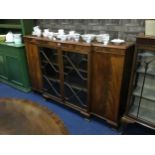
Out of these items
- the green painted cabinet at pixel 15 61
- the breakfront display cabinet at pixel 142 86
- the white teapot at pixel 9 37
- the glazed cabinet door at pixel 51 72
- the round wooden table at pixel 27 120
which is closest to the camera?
the round wooden table at pixel 27 120

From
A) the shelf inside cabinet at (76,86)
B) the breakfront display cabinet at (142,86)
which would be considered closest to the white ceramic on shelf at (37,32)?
the shelf inside cabinet at (76,86)

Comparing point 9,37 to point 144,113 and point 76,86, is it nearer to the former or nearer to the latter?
point 76,86

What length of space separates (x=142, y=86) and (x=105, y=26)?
88cm

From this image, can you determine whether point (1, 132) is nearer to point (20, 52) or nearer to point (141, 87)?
point (141, 87)

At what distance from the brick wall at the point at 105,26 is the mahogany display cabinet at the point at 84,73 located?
0.93 ft

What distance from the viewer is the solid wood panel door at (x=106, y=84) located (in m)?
1.78

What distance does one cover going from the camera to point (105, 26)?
2.12m

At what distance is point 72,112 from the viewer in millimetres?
2441

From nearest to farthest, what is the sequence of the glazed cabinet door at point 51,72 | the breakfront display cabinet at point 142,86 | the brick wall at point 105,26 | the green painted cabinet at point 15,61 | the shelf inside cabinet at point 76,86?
the breakfront display cabinet at point 142,86 < the brick wall at point 105,26 < the shelf inside cabinet at point 76,86 < the glazed cabinet door at point 51,72 < the green painted cabinet at point 15,61

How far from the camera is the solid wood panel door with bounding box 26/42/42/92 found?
254 centimetres

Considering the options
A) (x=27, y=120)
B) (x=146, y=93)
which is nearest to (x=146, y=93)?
(x=146, y=93)

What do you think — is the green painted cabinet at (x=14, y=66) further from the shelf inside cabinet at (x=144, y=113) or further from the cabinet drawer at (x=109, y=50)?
the shelf inside cabinet at (x=144, y=113)
